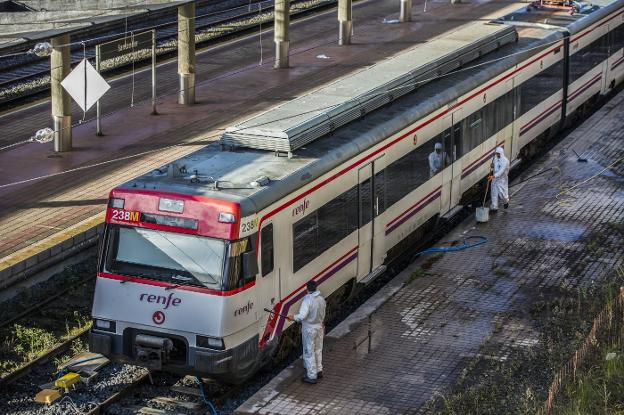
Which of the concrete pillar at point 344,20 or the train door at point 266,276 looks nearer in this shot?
the train door at point 266,276

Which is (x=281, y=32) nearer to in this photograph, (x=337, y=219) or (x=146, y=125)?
(x=146, y=125)

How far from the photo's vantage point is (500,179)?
2217cm

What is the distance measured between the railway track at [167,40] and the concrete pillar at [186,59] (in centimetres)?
119

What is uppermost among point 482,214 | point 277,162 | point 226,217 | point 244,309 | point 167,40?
point 277,162

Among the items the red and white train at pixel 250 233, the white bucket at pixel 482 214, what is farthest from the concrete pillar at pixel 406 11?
the red and white train at pixel 250 233

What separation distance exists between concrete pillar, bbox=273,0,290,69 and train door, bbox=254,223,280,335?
1819cm

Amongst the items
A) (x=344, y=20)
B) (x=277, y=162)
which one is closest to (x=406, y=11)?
(x=344, y=20)

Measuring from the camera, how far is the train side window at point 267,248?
14430 mm

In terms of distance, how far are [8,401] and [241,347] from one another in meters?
3.11

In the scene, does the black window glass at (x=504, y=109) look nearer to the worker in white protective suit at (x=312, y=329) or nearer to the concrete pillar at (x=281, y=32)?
the worker in white protective suit at (x=312, y=329)

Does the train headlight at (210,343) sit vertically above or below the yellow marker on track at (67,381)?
above

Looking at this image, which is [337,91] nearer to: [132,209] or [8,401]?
[132,209]

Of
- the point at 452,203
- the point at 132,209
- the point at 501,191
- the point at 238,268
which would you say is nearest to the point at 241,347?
the point at 238,268

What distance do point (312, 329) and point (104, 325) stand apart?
260 cm
